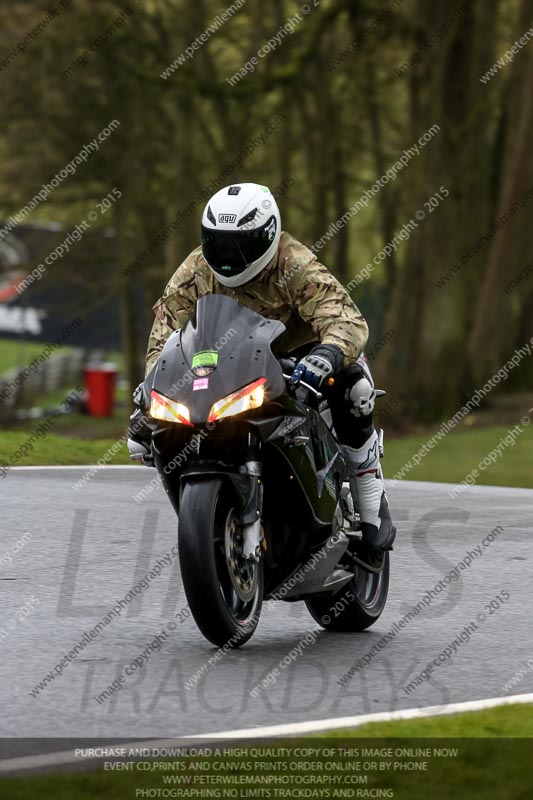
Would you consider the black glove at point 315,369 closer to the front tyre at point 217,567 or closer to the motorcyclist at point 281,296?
the motorcyclist at point 281,296

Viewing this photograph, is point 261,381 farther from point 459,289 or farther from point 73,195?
point 73,195

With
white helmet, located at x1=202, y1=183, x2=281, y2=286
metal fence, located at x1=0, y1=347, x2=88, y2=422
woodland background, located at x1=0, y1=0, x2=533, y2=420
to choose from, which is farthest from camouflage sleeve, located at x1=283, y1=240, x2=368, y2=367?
metal fence, located at x1=0, y1=347, x2=88, y2=422

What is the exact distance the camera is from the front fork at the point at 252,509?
5684mm

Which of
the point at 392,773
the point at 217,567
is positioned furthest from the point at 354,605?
the point at 392,773

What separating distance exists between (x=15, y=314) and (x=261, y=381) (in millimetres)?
33393

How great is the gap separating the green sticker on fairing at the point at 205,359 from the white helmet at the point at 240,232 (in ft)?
1.49

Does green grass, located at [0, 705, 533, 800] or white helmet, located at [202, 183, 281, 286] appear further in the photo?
white helmet, located at [202, 183, 281, 286]

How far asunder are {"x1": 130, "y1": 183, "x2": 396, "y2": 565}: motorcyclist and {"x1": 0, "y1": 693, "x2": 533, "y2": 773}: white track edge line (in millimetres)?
1303

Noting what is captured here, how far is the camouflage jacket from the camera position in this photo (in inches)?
243

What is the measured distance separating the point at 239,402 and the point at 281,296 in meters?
0.77

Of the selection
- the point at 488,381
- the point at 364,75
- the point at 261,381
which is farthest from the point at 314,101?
the point at 261,381

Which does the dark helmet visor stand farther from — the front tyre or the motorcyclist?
the front tyre

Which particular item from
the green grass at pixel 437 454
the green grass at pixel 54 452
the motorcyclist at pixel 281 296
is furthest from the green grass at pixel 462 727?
the green grass at pixel 437 454

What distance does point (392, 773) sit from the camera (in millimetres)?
4371
